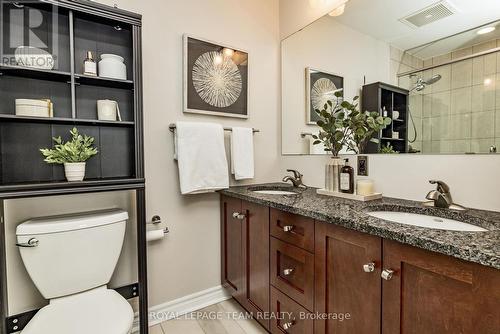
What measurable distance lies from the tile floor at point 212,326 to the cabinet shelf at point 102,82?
4.94 ft

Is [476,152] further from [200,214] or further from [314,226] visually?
[200,214]

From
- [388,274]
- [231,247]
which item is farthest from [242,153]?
[388,274]

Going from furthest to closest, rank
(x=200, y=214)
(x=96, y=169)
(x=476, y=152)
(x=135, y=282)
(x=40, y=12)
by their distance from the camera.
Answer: (x=200, y=214) → (x=135, y=282) → (x=96, y=169) → (x=40, y=12) → (x=476, y=152)

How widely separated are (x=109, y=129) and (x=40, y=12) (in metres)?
0.64

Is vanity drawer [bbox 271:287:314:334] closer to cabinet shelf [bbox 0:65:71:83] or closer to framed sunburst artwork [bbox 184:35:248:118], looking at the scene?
framed sunburst artwork [bbox 184:35:248:118]

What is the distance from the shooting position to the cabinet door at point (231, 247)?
1669mm

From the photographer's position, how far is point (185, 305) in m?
1.74

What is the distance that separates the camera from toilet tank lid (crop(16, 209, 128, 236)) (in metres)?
1.13

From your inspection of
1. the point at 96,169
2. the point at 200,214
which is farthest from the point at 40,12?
the point at 200,214

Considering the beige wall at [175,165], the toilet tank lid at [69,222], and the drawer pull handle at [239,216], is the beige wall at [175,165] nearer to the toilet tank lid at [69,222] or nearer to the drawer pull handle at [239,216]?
the toilet tank lid at [69,222]

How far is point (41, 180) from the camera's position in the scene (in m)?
1.28

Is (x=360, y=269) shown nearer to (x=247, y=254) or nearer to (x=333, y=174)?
(x=333, y=174)

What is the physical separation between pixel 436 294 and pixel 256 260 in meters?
0.95

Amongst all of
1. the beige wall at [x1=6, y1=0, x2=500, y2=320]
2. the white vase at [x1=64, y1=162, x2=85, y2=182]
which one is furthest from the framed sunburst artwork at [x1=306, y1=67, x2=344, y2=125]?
the white vase at [x1=64, y1=162, x2=85, y2=182]
